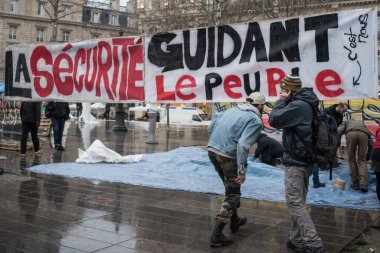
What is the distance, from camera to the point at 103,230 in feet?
17.3

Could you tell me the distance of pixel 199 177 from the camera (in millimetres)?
8844

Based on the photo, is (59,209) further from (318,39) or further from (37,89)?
(318,39)

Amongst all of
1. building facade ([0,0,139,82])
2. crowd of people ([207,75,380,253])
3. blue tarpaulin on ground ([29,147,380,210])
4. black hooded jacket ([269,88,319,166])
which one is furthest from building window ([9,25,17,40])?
black hooded jacket ([269,88,319,166])

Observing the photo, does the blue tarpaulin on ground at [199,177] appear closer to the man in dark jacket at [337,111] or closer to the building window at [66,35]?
the man in dark jacket at [337,111]

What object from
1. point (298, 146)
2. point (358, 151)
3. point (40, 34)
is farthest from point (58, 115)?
point (40, 34)

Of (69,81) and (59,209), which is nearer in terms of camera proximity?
(59,209)

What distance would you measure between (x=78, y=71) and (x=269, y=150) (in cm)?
453

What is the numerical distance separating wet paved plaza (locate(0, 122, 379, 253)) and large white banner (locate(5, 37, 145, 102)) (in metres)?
1.59

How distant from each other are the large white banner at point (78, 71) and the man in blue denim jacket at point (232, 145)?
2.78 meters

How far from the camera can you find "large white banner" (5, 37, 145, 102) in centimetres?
755

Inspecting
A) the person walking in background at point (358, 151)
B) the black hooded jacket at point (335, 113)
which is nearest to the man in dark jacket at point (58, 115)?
the black hooded jacket at point (335, 113)

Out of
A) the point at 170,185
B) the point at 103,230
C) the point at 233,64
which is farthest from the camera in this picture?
the point at 170,185

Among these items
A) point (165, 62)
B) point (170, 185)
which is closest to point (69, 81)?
point (165, 62)

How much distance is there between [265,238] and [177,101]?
278cm
